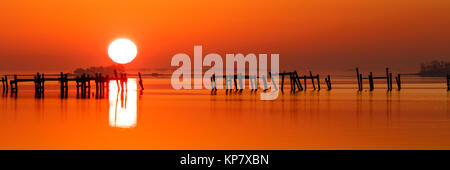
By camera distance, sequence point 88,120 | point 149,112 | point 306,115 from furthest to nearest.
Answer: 1. point 149,112
2. point 306,115
3. point 88,120

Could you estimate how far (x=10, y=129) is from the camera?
2000 cm

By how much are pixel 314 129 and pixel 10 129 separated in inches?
374

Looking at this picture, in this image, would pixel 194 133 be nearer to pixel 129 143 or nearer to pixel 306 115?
pixel 129 143

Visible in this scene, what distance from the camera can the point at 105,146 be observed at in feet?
52.3

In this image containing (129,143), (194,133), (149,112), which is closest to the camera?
(129,143)

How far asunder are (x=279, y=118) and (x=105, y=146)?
31.7 ft

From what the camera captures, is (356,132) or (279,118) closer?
(356,132)
